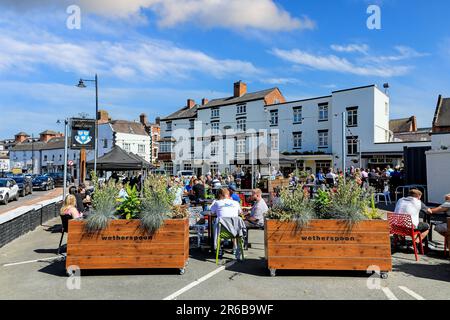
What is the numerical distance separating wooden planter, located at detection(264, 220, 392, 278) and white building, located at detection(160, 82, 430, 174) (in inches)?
519

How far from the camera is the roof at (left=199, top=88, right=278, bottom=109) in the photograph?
147 ft

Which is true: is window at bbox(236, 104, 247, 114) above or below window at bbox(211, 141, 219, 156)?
above

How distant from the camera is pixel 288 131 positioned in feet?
133

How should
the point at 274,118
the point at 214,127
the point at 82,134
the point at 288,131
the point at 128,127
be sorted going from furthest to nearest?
the point at 128,127, the point at 214,127, the point at 274,118, the point at 288,131, the point at 82,134

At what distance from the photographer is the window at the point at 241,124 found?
1789 inches

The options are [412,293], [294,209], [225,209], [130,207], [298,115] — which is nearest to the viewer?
[412,293]

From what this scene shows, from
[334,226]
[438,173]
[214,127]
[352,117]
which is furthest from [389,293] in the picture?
[214,127]

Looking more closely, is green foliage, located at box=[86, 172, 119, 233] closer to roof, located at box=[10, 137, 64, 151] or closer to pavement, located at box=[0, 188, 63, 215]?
pavement, located at box=[0, 188, 63, 215]

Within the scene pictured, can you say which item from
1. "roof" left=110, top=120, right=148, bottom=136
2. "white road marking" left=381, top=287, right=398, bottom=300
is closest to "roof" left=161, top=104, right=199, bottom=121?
"roof" left=110, top=120, right=148, bottom=136

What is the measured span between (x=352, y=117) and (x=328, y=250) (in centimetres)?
3133

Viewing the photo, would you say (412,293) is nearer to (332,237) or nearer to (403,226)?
(332,237)

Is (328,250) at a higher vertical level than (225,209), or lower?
lower
